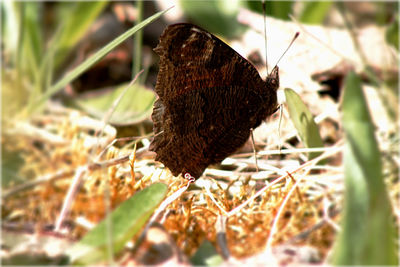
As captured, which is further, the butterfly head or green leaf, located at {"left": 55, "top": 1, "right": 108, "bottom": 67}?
green leaf, located at {"left": 55, "top": 1, "right": 108, "bottom": 67}

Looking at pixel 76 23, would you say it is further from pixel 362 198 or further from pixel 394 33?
pixel 362 198

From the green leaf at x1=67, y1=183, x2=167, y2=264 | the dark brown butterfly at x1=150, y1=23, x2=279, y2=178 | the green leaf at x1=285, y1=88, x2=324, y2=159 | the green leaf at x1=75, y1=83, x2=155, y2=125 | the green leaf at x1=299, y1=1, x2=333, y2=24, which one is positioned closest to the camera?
the green leaf at x1=67, y1=183, x2=167, y2=264

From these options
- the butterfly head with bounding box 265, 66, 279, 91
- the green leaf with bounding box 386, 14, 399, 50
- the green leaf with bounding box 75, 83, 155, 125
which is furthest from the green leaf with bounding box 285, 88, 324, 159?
the green leaf with bounding box 386, 14, 399, 50

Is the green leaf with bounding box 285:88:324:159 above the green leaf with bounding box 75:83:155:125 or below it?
below

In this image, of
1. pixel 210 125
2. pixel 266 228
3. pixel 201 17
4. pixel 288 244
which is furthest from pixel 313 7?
pixel 288 244

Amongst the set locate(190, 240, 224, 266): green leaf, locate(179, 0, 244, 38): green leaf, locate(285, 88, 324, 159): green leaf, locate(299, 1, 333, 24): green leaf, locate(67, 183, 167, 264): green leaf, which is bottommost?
locate(190, 240, 224, 266): green leaf

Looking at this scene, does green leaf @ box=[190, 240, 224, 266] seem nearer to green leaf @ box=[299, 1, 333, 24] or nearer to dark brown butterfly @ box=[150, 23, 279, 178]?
dark brown butterfly @ box=[150, 23, 279, 178]

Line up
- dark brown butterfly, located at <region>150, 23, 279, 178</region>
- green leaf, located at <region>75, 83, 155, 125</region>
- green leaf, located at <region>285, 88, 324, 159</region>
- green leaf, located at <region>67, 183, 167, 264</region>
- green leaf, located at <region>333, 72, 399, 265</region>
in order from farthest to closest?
green leaf, located at <region>75, 83, 155, 125</region>
green leaf, located at <region>285, 88, 324, 159</region>
dark brown butterfly, located at <region>150, 23, 279, 178</region>
green leaf, located at <region>67, 183, 167, 264</region>
green leaf, located at <region>333, 72, 399, 265</region>

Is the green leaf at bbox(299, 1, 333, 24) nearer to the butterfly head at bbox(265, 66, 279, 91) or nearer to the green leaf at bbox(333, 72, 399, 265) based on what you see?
the butterfly head at bbox(265, 66, 279, 91)
